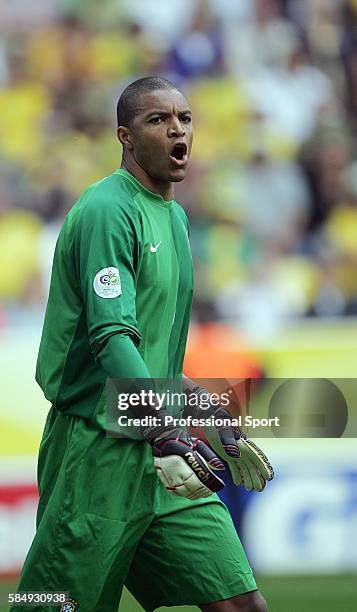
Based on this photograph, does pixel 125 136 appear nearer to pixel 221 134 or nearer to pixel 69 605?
pixel 69 605

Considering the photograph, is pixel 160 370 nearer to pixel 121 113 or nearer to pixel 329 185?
pixel 121 113

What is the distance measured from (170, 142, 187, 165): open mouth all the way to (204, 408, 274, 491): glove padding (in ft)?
2.43

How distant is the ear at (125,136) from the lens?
144 inches

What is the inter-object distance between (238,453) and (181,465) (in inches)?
22.0

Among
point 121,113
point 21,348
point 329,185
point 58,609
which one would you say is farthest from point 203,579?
point 329,185

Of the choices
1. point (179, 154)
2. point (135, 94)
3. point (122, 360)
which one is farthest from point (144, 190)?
point (122, 360)

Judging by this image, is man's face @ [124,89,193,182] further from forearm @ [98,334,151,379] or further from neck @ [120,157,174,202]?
forearm @ [98,334,151,379]

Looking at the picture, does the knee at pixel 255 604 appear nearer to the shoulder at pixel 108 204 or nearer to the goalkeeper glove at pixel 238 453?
the goalkeeper glove at pixel 238 453

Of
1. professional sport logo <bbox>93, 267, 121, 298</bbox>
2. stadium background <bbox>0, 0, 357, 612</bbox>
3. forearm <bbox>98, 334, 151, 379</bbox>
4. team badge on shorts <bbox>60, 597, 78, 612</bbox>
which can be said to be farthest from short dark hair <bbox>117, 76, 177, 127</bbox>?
stadium background <bbox>0, 0, 357, 612</bbox>

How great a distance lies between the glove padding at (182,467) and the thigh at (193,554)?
440mm

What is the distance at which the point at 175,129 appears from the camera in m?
3.58

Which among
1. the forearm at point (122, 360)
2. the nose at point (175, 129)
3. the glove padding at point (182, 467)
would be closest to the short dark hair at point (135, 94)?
the nose at point (175, 129)

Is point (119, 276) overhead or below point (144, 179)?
below

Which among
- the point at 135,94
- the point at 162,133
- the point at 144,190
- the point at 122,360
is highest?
the point at 135,94
